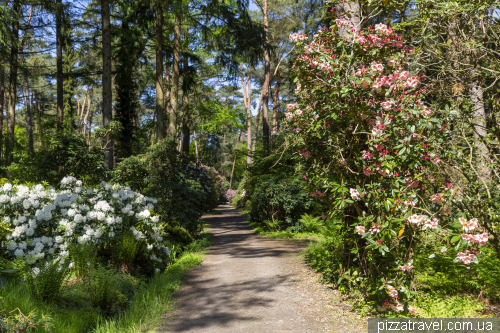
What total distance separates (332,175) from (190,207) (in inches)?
223

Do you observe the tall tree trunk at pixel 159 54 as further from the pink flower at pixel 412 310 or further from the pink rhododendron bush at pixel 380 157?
the pink flower at pixel 412 310

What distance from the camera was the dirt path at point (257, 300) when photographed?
3.95 meters

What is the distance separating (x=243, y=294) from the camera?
16.6 ft

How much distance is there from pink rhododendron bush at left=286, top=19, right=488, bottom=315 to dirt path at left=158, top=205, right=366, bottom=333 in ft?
1.94

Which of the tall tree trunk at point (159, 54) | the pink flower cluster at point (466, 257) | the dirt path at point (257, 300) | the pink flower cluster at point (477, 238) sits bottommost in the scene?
the dirt path at point (257, 300)

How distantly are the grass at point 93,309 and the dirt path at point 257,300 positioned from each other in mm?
214

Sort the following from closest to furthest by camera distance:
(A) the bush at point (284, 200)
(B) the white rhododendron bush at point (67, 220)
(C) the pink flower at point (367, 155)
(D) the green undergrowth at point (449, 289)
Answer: (D) the green undergrowth at point (449, 289) < (C) the pink flower at point (367, 155) < (B) the white rhododendron bush at point (67, 220) < (A) the bush at point (284, 200)

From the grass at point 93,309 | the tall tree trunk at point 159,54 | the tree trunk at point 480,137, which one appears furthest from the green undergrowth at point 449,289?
the tall tree trunk at point 159,54

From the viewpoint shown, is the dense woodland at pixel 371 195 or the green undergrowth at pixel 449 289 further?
the green undergrowth at pixel 449 289

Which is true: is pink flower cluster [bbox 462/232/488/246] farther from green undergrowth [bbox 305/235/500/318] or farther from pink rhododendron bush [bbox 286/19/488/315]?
green undergrowth [bbox 305/235/500/318]

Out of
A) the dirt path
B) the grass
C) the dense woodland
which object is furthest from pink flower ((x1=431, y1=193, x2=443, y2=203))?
the grass

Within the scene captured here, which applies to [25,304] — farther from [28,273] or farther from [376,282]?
[376,282]

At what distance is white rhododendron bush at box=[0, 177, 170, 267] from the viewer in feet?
15.8

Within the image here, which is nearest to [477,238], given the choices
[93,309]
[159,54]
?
[93,309]
